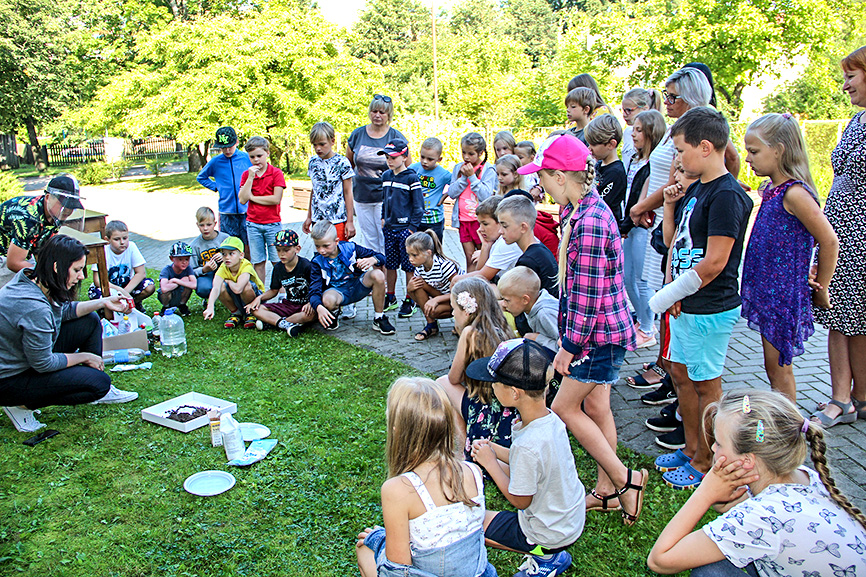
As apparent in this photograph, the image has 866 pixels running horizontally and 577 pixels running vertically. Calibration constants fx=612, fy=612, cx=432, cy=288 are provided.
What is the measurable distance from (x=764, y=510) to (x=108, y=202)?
71.5ft

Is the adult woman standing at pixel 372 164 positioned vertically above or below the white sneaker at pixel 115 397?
above

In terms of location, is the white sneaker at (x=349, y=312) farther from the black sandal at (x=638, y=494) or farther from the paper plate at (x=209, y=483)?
the black sandal at (x=638, y=494)

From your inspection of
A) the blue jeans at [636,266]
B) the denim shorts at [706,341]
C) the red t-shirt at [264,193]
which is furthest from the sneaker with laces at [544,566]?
the red t-shirt at [264,193]

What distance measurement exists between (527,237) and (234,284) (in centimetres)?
390

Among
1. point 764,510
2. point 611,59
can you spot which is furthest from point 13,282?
point 611,59

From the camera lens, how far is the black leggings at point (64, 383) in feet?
14.3

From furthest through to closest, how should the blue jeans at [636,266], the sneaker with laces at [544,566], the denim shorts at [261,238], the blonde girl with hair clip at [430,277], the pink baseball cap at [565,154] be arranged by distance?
the denim shorts at [261,238], the blonde girl with hair clip at [430,277], the blue jeans at [636,266], the pink baseball cap at [565,154], the sneaker with laces at [544,566]

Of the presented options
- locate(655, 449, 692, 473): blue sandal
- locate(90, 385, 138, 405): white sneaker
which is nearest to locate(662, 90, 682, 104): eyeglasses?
locate(655, 449, 692, 473): blue sandal

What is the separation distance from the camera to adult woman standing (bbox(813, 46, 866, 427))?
A: 408 cm

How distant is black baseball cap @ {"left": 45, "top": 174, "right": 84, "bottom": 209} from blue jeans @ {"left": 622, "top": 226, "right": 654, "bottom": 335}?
4926 millimetres

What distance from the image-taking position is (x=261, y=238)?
301 inches

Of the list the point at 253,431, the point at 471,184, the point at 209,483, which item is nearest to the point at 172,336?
the point at 253,431

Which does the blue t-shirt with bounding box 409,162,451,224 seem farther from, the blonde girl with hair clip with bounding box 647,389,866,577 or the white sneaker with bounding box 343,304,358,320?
the blonde girl with hair clip with bounding box 647,389,866,577

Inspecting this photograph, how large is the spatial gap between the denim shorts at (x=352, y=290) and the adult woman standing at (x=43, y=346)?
260cm
